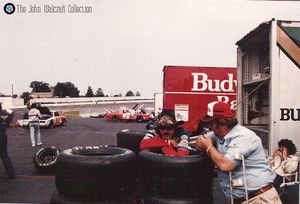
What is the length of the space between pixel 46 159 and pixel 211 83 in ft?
15.1

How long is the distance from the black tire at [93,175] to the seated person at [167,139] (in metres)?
0.22

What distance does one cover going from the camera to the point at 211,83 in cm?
939

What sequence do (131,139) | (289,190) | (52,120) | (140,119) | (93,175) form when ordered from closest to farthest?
1. (93,175)
2. (131,139)
3. (289,190)
4. (52,120)
5. (140,119)

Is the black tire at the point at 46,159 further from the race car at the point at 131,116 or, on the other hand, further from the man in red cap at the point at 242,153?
the race car at the point at 131,116

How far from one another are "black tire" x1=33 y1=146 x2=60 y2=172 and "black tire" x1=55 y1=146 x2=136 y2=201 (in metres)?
3.39

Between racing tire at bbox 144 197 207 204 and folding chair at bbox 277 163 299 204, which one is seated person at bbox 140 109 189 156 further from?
folding chair at bbox 277 163 299 204

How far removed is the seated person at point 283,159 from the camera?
13.0 feet

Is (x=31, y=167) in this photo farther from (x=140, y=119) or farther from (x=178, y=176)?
(x=140, y=119)

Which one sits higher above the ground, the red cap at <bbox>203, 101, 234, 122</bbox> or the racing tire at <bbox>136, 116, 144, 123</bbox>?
the red cap at <bbox>203, 101, 234, 122</bbox>

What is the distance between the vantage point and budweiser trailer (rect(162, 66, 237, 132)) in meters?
9.20

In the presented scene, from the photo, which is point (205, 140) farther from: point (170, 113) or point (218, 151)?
point (170, 113)

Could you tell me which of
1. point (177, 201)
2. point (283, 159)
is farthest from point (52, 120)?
point (177, 201)

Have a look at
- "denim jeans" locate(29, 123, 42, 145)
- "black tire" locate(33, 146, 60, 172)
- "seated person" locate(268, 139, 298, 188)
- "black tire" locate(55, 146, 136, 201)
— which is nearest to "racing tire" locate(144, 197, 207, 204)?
"black tire" locate(55, 146, 136, 201)

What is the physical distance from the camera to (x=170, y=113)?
314 cm
